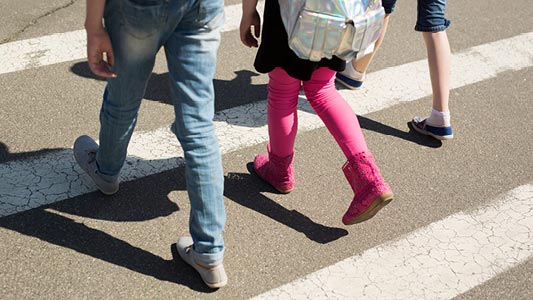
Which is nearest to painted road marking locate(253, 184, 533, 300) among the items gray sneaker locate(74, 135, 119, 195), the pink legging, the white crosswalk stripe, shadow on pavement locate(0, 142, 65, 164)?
the white crosswalk stripe

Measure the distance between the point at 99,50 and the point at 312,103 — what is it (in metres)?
1.06

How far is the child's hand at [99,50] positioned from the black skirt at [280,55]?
722 mm

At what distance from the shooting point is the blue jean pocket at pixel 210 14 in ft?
8.82

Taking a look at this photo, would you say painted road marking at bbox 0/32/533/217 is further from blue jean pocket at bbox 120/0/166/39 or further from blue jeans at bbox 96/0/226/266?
→ blue jean pocket at bbox 120/0/166/39

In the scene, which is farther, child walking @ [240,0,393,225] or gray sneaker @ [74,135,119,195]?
gray sneaker @ [74,135,119,195]

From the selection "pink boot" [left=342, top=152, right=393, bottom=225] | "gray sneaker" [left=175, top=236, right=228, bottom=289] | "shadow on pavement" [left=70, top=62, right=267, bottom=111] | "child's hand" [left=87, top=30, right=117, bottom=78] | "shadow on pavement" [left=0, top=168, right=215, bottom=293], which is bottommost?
"shadow on pavement" [left=70, top=62, right=267, bottom=111]

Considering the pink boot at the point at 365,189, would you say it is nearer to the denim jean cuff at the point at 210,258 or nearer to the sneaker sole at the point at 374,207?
the sneaker sole at the point at 374,207

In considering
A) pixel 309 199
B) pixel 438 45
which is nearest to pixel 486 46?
pixel 438 45

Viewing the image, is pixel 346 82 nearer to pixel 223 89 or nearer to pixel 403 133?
Result: pixel 403 133

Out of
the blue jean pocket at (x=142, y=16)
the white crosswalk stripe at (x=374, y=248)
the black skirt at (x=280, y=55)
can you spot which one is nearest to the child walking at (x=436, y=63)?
the white crosswalk stripe at (x=374, y=248)

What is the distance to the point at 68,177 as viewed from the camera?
3.68m

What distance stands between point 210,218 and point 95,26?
2.74 feet

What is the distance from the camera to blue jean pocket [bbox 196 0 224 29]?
2689 mm

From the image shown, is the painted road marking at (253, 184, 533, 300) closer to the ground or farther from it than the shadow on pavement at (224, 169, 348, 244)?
farther from it
